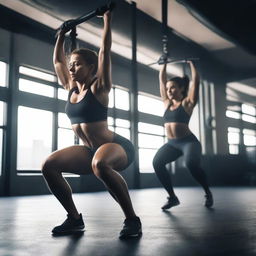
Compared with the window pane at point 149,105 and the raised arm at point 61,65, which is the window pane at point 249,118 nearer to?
the window pane at point 149,105

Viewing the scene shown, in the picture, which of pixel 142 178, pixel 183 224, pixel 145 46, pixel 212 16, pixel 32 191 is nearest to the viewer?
pixel 183 224

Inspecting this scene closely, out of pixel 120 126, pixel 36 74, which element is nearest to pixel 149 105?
pixel 120 126

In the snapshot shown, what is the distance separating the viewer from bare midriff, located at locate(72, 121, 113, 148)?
187 centimetres

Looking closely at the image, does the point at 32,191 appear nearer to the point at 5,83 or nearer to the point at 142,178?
the point at 5,83

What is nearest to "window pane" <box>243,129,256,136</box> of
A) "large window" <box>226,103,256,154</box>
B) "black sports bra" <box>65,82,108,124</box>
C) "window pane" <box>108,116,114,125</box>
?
"large window" <box>226,103,256,154</box>

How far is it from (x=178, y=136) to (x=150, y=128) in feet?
18.4

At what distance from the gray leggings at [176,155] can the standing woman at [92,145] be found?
134cm

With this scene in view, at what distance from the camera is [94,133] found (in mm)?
1883

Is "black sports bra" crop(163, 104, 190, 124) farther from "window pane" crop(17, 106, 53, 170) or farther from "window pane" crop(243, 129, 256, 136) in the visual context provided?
"window pane" crop(243, 129, 256, 136)

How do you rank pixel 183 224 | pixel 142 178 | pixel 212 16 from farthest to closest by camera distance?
pixel 142 178 < pixel 212 16 < pixel 183 224

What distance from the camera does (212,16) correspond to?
4.92 meters

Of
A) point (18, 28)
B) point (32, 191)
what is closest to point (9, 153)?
point (32, 191)

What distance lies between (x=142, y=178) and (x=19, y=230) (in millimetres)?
6700

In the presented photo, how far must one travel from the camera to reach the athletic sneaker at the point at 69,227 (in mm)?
1893
